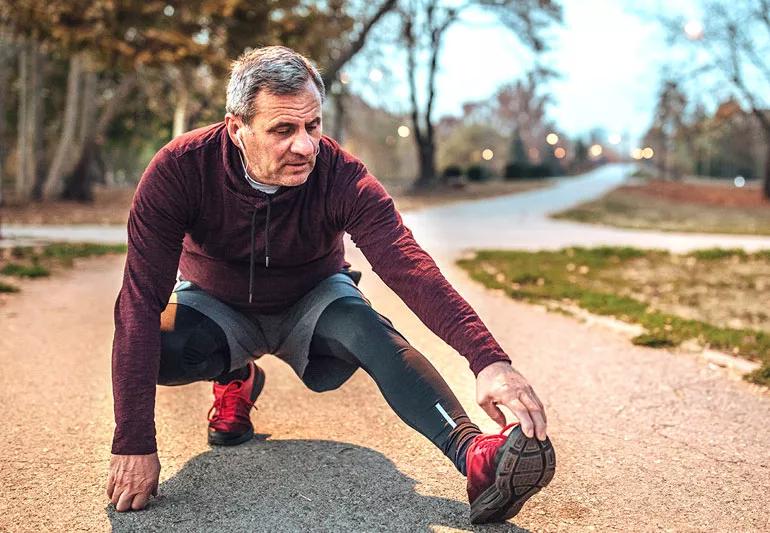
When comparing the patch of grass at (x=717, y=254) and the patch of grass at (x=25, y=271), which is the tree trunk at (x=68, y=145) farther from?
the patch of grass at (x=717, y=254)

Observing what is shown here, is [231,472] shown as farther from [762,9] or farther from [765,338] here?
[762,9]

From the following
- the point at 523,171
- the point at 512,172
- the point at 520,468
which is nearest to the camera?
the point at 520,468

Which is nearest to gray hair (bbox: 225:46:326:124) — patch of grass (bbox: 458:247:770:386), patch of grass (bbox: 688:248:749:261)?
patch of grass (bbox: 458:247:770:386)

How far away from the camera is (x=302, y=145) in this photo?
255 centimetres

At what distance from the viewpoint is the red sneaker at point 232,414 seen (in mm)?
3227

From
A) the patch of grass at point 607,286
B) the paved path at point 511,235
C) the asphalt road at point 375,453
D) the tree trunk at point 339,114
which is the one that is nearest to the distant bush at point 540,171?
the tree trunk at point 339,114

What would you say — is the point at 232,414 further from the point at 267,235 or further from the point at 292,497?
the point at 267,235

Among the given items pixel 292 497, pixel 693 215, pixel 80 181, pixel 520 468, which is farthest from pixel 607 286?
pixel 80 181

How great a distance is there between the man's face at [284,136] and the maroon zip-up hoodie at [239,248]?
13 cm

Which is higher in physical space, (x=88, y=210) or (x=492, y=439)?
(x=492, y=439)

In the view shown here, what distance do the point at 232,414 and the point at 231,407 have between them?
3 centimetres

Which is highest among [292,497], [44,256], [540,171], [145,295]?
[145,295]

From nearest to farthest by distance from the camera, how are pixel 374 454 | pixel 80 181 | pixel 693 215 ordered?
pixel 374 454
pixel 80 181
pixel 693 215

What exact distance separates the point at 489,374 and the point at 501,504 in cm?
36
